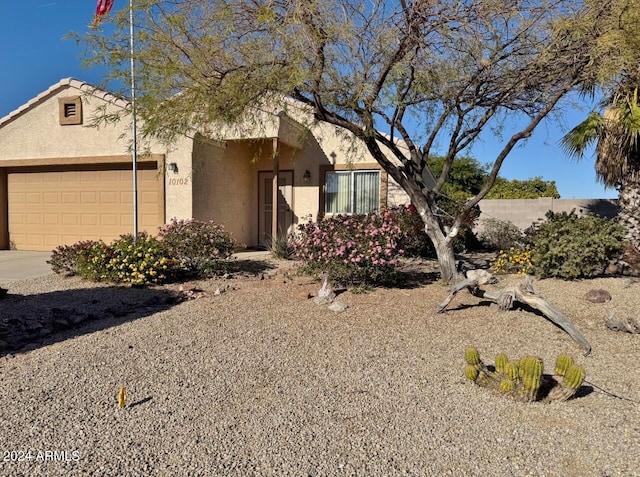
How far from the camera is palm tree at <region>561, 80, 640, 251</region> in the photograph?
7.86 metres

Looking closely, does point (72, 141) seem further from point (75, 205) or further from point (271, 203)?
point (271, 203)

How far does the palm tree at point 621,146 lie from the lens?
7.86m

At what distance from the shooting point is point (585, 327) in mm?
5645

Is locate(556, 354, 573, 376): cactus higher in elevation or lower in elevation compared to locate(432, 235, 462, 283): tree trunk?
lower

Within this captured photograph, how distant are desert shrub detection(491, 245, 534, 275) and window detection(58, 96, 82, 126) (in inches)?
437

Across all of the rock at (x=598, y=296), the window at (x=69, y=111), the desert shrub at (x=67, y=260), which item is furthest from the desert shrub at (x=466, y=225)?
the window at (x=69, y=111)

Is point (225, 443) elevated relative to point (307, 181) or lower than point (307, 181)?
lower

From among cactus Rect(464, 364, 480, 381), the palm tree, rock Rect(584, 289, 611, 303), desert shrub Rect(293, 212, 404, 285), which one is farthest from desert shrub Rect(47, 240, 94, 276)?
the palm tree

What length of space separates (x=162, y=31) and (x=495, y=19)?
180 inches

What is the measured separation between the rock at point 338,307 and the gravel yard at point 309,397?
0.68 ft

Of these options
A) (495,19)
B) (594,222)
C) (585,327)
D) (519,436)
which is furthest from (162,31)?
(594,222)

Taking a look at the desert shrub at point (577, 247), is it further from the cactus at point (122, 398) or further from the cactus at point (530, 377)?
the cactus at point (122, 398)

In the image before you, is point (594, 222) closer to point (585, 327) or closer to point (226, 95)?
point (585, 327)

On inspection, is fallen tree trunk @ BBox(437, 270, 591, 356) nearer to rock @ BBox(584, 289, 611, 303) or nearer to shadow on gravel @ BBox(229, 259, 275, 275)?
rock @ BBox(584, 289, 611, 303)
